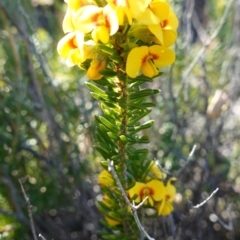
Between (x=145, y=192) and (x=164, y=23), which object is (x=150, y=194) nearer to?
(x=145, y=192)

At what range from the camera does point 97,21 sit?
91 centimetres

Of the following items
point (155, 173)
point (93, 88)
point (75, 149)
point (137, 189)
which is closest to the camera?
point (93, 88)

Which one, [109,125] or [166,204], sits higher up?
[109,125]

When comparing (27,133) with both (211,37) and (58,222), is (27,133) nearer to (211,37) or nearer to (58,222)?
(58,222)

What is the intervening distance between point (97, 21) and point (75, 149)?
89cm

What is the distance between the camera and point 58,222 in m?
1.84

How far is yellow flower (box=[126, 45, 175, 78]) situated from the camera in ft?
3.07

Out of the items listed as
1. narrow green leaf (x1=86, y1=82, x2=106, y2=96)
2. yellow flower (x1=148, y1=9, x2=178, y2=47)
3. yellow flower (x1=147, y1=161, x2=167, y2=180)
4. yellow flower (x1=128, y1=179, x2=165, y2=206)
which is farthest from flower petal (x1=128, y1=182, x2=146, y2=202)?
yellow flower (x1=148, y1=9, x2=178, y2=47)

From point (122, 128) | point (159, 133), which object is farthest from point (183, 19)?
point (122, 128)

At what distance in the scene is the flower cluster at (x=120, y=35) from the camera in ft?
2.95

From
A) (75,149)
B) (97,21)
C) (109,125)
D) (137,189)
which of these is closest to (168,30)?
(97,21)

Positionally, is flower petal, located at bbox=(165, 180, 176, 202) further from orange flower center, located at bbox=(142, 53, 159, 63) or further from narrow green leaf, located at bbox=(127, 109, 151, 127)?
orange flower center, located at bbox=(142, 53, 159, 63)

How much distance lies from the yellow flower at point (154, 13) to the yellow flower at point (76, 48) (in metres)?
0.12

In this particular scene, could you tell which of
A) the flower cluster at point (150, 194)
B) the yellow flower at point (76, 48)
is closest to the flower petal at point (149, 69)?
the yellow flower at point (76, 48)
